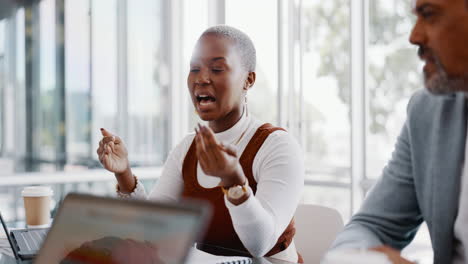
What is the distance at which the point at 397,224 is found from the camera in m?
1.26

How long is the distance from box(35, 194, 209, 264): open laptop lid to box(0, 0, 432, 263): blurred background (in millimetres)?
2480

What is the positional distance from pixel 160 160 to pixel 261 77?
97cm

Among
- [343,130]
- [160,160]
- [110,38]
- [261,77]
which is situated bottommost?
[160,160]

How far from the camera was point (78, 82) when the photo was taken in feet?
11.6

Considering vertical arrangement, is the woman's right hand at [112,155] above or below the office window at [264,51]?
below

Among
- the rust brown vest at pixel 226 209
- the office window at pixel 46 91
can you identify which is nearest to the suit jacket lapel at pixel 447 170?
the rust brown vest at pixel 226 209

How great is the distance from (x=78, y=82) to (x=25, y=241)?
7.34ft

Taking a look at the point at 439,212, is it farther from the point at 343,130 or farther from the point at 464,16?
the point at 343,130


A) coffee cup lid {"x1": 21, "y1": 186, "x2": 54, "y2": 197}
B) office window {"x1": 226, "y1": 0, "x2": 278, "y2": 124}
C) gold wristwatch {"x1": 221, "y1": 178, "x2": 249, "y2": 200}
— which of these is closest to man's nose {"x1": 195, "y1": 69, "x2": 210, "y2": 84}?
gold wristwatch {"x1": 221, "y1": 178, "x2": 249, "y2": 200}

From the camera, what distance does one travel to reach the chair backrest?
1.80 meters

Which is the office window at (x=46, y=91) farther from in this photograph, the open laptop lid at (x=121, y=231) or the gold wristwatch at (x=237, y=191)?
the open laptop lid at (x=121, y=231)

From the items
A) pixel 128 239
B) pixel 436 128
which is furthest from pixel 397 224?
pixel 128 239

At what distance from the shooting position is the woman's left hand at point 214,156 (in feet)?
3.95

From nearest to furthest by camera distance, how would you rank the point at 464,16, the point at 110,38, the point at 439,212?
the point at 464,16 < the point at 439,212 < the point at 110,38
